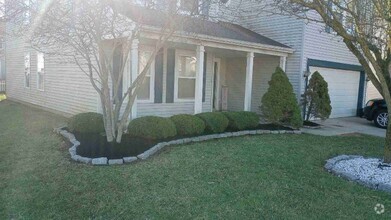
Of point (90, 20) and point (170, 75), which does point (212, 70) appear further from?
point (90, 20)

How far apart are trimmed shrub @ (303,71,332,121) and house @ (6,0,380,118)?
2.95 ft

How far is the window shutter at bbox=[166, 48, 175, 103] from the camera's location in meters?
11.3

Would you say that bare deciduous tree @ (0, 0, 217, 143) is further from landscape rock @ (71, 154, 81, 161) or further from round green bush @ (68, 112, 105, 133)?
landscape rock @ (71, 154, 81, 161)

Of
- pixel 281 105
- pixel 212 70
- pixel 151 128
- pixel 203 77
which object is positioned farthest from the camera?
pixel 212 70

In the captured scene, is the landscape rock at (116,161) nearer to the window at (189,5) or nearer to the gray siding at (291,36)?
the window at (189,5)

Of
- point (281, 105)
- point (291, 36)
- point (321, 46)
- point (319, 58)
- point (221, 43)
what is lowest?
point (281, 105)

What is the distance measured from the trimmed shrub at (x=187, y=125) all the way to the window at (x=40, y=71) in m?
8.09

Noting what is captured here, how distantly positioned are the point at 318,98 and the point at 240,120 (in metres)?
3.60

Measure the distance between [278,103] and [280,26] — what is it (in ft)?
14.7

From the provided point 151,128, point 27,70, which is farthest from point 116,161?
point 27,70

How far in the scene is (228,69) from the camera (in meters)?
14.8

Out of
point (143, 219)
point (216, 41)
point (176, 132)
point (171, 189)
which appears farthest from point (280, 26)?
point (143, 219)

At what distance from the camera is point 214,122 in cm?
873

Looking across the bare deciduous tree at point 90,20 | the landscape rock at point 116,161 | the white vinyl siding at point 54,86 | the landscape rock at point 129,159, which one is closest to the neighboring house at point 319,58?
the bare deciduous tree at point 90,20
